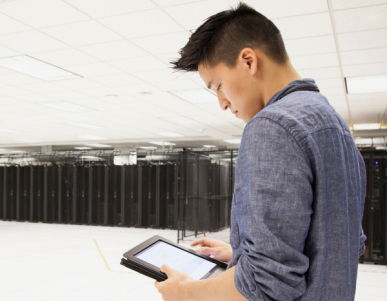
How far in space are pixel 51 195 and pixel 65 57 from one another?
10.4 meters

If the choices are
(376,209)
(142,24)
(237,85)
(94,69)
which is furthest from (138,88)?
(237,85)

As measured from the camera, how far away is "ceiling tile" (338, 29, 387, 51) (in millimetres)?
3738

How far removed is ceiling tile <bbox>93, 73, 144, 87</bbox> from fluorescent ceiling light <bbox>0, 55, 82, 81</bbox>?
372 mm

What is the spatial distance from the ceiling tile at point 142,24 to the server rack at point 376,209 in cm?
478

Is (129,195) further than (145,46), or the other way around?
(129,195)

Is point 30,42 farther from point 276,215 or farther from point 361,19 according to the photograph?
point 276,215

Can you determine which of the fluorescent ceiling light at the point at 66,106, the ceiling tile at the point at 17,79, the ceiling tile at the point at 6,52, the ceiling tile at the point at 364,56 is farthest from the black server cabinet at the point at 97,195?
the ceiling tile at the point at 364,56

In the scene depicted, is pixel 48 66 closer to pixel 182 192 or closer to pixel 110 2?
pixel 110 2

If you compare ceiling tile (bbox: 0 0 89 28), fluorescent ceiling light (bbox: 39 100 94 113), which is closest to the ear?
ceiling tile (bbox: 0 0 89 28)

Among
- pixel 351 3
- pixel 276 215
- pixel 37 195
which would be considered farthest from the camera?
pixel 37 195

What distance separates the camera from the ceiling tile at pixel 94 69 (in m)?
4.84

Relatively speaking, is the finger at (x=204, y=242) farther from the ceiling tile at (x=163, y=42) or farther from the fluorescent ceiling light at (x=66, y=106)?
the fluorescent ceiling light at (x=66, y=106)

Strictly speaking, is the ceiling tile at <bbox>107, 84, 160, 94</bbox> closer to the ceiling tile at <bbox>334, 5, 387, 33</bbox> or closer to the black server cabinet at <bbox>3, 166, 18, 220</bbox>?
the ceiling tile at <bbox>334, 5, 387, 33</bbox>

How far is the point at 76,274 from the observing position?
5512 millimetres
